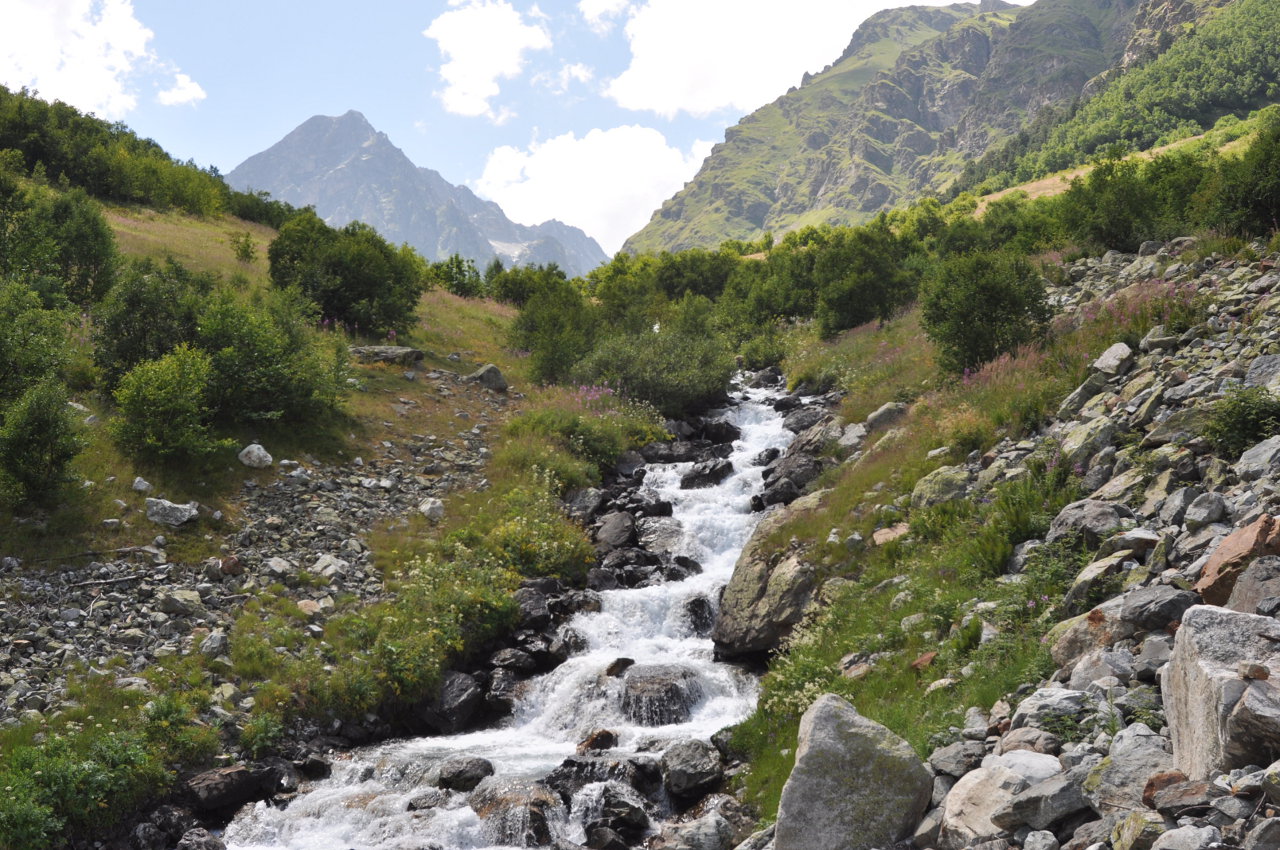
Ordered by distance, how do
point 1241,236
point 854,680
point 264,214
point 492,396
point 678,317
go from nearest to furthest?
point 854,680 < point 1241,236 < point 492,396 < point 678,317 < point 264,214

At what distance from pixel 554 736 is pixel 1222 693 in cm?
1140

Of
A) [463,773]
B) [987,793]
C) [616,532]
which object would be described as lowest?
[463,773]

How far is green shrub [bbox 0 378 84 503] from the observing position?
14375 millimetres

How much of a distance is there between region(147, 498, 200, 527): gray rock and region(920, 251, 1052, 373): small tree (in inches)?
749

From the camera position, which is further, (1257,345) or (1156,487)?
(1257,345)

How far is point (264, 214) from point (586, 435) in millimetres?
46989

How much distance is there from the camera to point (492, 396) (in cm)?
3011

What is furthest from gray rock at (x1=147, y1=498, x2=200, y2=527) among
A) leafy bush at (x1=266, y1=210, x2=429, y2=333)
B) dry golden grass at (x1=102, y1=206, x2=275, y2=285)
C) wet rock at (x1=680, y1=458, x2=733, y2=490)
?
dry golden grass at (x1=102, y1=206, x2=275, y2=285)

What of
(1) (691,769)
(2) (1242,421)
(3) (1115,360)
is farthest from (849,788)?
(3) (1115,360)

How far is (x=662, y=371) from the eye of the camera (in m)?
32.6

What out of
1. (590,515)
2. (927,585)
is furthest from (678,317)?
(927,585)

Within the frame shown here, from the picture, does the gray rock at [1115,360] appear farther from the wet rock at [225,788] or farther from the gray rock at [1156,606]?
the wet rock at [225,788]

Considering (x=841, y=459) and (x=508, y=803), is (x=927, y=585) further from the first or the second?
(x=841, y=459)

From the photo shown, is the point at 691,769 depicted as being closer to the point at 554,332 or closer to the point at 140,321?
the point at 140,321
